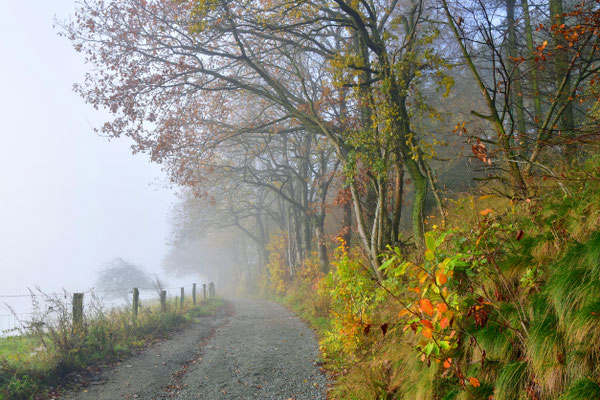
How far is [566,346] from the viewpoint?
2412 millimetres

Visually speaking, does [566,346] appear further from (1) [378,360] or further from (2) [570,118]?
(2) [570,118]

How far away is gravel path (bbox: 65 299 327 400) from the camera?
5180 millimetres

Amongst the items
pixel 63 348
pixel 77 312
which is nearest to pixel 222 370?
pixel 63 348

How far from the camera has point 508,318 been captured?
10.0 ft

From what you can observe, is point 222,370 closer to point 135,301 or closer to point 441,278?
point 135,301

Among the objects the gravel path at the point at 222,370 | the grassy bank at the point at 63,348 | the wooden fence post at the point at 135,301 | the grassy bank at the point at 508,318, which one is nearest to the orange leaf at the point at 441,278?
the grassy bank at the point at 508,318

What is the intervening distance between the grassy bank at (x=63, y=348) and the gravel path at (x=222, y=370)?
0.46 m

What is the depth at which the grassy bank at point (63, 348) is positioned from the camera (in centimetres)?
511

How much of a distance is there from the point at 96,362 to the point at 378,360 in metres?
5.20

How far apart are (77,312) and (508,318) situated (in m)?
7.32

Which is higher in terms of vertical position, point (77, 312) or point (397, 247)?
point (397, 247)

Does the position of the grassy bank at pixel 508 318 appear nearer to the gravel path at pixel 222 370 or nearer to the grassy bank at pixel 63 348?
the gravel path at pixel 222 370

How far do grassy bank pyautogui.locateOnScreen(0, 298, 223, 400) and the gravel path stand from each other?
462mm

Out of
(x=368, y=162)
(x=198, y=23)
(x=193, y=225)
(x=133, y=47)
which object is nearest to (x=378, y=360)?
(x=368, y=162)
